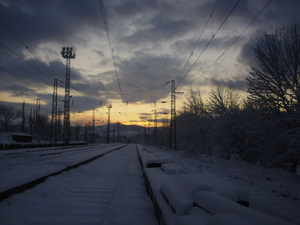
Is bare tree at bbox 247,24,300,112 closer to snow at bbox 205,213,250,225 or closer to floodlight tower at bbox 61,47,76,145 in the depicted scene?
snow at bbox 205,213,250,225

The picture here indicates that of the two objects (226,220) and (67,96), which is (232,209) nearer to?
(226,220)

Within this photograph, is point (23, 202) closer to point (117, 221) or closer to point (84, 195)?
point (84, 195)

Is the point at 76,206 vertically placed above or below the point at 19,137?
above

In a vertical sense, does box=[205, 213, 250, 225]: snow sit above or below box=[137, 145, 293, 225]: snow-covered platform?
above

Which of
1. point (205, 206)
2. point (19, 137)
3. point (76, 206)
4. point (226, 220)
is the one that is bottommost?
point (19, 137)

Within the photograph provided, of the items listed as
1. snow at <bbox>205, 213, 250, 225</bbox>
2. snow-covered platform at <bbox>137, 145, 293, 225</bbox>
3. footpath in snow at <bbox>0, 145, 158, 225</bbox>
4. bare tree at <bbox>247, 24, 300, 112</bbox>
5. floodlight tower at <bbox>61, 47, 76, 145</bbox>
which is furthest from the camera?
floodlight tower at <bbox>61, 47, 76, 145</bbox>

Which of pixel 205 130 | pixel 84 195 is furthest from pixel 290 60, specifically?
pixel 205 130

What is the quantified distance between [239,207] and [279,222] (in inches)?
18.4

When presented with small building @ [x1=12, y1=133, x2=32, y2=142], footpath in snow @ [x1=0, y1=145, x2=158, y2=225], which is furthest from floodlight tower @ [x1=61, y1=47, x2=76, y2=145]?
footpath in snow @ [x1=0, y1=145, x2=158, y2=225]

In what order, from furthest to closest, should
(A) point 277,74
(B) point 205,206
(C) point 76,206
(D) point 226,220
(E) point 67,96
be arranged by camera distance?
1. (E) point 67,96
2. (A) point 277,74
3. (C) point 76,206
4. (B) point 205,206
5. (D) point 226,220

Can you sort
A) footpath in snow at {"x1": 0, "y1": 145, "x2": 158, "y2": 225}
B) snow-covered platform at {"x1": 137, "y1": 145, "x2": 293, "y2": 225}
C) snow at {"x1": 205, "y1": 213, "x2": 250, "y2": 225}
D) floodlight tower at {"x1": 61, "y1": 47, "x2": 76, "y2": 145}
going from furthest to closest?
floodlight tower at {"x1": 61, "y1": 47, "x2": 76, "y2": 145} < footpath in snow at {"x1": 0, "y1": 145, "x2": 158, "y2": 225} < snow-covered platform at {"x1": 137, "y1": 145, "x2": 293, "y2": 225} < snow at {"x1": 205, "y1": 213, "x2": 250, "y2": 225}

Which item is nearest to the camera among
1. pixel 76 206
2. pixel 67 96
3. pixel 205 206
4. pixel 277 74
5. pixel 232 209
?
pixel 232 209

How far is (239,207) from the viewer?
106 inches

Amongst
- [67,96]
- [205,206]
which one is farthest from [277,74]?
[67,96]
